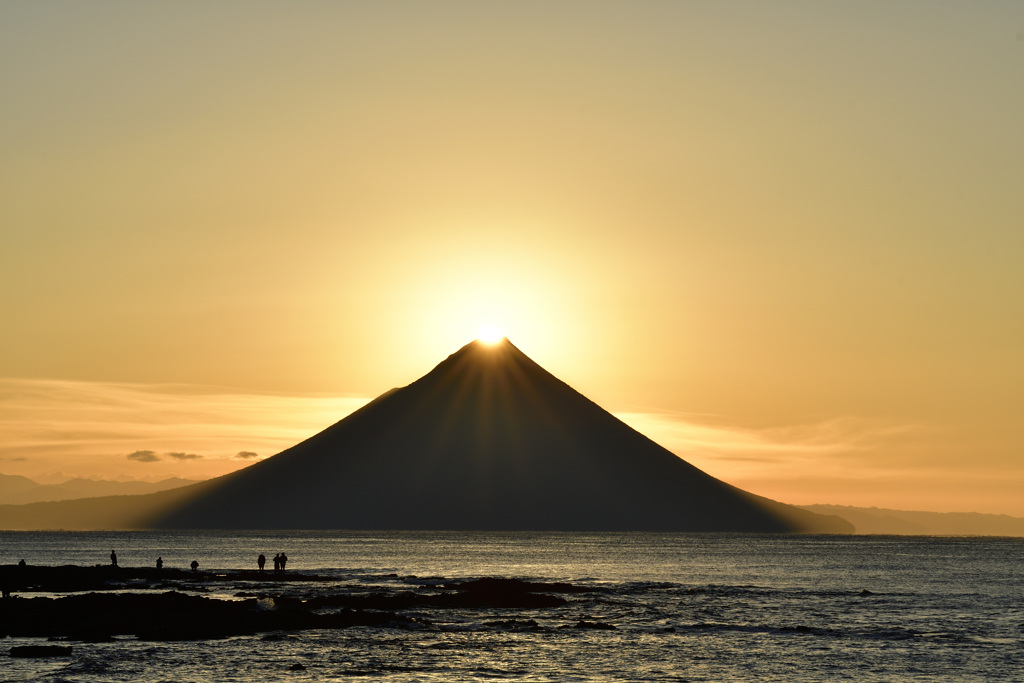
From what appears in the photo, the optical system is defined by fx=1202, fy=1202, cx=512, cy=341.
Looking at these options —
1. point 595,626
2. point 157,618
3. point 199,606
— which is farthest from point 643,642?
point 157,618

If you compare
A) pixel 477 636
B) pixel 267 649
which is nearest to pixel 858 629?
pixel 477 636

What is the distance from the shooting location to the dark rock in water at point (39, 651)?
43781mm

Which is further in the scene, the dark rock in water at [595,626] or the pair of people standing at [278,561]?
the pair of people standing at [278,561]

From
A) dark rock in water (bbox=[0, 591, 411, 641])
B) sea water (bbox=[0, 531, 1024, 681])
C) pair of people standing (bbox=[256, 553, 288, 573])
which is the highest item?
pair of people standing (bbox=[256, 553, 288, 573])

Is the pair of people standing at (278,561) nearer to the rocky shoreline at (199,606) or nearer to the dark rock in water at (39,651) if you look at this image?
the rocky shoreline at (199,606)

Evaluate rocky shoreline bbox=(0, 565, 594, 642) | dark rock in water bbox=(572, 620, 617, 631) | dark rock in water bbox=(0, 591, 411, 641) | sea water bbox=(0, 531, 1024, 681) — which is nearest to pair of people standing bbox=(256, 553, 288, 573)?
sea water bbox=(0, 531, 1024, 681)

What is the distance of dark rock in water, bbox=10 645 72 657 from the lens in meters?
43.8

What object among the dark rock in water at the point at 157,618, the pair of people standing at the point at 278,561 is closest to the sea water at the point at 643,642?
the dark rock in water at the point at 157,618

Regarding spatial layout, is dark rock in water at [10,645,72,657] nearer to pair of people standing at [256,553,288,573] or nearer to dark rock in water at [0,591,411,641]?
dark rock in water at [0,591,411,641]

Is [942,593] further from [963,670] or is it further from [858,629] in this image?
[963,670]

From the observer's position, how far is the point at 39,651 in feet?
→ 144

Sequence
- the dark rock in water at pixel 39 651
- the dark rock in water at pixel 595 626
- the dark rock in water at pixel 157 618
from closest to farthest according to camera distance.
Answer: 1. the dark rock in water at pixel 39 651
2. the dark rock in water at pixel 157 618
3. the dark rock in water at pixel 595 626

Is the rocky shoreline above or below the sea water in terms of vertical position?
above

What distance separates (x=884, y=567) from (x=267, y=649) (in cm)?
10506
